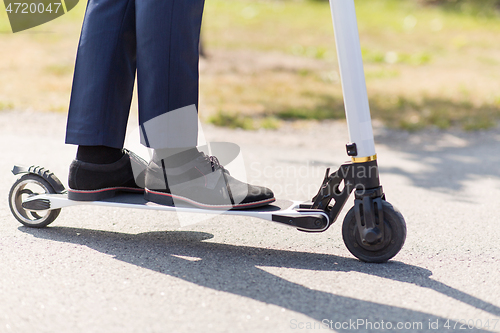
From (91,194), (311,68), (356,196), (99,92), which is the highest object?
(311,68)

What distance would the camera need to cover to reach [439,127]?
4957mm

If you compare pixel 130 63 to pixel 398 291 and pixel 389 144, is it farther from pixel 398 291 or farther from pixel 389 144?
A: pixel 389 144

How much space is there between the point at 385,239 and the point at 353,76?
562 mm

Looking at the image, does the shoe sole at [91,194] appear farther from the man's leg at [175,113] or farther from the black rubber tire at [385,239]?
the black rubber tire at [385,239]

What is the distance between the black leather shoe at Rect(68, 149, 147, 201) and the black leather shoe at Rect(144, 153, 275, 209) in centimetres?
16

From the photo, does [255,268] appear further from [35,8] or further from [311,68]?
[311,68]

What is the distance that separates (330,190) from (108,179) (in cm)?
83

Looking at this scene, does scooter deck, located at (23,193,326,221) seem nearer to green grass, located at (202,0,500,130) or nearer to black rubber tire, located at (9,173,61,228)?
black rubber tire, located at (9,173,61,228)

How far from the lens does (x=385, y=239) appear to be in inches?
66.4


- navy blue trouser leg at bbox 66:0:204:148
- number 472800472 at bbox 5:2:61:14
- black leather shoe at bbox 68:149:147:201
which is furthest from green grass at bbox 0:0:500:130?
navy blue trouser leg at bbox 66:0:204:148

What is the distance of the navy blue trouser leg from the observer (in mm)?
1734

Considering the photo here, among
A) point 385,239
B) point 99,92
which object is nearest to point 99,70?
point 99,92

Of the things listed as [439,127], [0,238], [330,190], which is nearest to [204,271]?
[330,190]

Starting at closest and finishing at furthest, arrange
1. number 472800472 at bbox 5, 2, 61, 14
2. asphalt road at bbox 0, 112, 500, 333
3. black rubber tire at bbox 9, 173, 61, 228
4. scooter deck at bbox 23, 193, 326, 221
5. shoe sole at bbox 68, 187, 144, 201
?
asphalt road at bbox 0, 112, 500, 333 → scooter deck at bbox 23, 193, 326, 221 → shoe sole at bbox 68, 187, 144, 201 → black rubber tire at bbox 9, 173, 61, 228 → number 472800472 at bbox 5, 2, 61, 14
